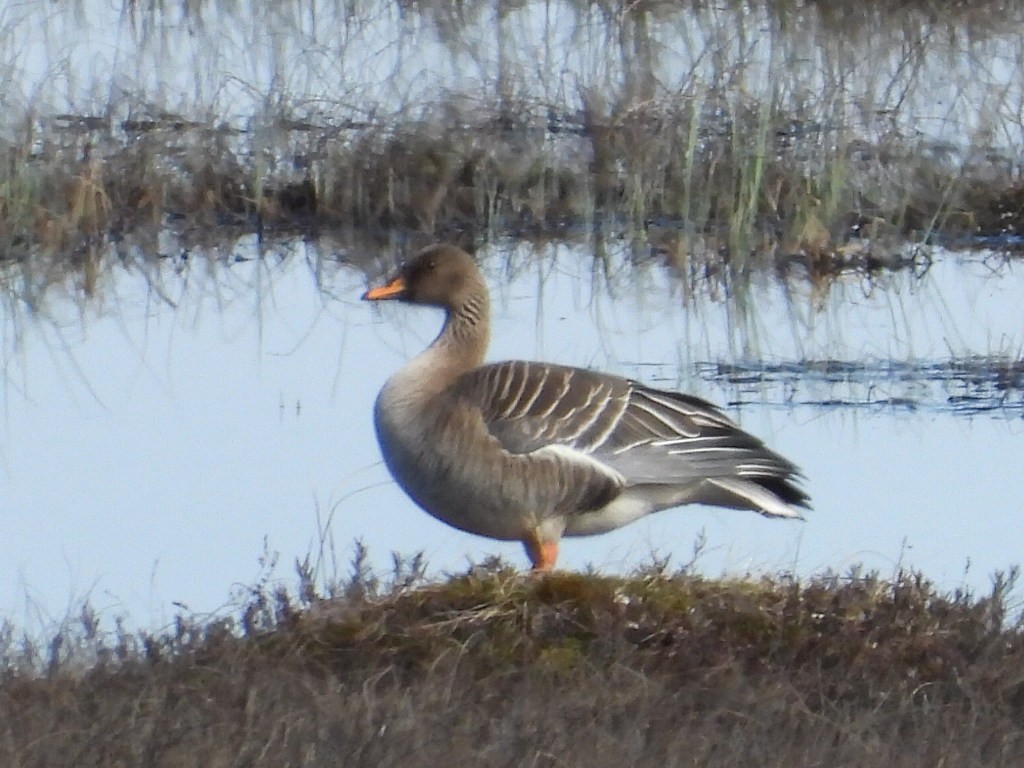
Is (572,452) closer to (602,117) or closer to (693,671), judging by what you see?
(693,671)

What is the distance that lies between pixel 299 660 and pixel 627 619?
0.91m

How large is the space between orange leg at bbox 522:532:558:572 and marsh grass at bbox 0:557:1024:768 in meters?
0.53

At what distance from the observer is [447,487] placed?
23.8ft

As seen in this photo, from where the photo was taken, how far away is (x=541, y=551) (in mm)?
7367

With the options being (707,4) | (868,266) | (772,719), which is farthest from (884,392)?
(707,4)

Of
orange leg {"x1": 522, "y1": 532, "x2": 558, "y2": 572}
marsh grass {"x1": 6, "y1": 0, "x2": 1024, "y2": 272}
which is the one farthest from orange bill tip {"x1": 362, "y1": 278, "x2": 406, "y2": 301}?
marsh grass {"x1": 6, "y1": 0, "x2": 1024, "y2": 272}

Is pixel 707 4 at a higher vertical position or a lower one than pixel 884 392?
higher

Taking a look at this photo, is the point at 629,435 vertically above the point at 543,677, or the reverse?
the point at 629,435

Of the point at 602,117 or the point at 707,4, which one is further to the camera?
the point at 707,4

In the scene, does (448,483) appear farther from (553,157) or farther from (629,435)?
(553,157)

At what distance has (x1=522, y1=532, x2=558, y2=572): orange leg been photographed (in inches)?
289

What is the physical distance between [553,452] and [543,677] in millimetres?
1349

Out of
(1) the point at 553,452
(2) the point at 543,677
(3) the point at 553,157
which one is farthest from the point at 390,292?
(3) the point at 553,157

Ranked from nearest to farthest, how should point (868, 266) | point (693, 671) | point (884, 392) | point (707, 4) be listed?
point (693, 671), point (884, 392), point (868, 266), point (707, 4)
